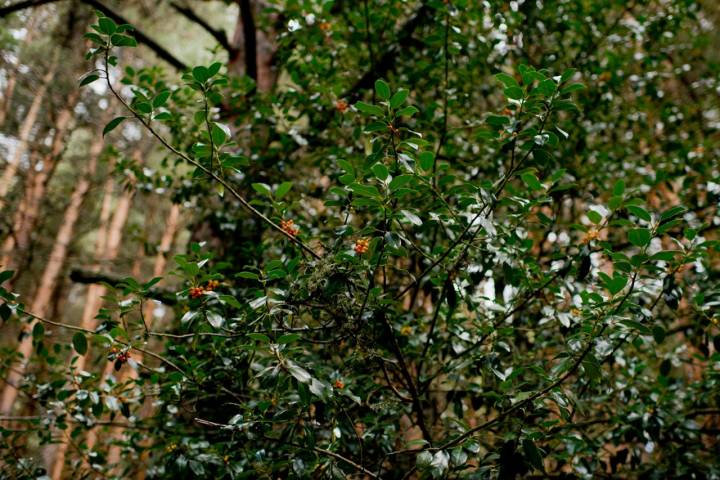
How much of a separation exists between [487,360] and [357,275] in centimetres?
54

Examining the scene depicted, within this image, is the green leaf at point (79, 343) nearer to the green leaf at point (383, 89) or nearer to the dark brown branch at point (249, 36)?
the green leaf at point (383, 89)

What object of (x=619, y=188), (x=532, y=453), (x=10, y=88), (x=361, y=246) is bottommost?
(x=532, y=453)

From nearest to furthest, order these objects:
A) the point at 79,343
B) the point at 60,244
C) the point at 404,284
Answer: the point at 79,343, the point at 404,284, the point at 60,244

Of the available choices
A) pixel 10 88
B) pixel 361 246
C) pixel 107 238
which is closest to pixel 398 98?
pixel 361 246

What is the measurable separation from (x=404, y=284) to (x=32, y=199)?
201 inches

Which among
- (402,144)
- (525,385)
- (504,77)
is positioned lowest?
(525,385)

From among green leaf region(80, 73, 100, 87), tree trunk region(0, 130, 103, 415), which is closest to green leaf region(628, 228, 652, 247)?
green leaf region(80, 73, 100, 87)

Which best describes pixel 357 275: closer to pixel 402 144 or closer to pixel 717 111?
pixel 402 144

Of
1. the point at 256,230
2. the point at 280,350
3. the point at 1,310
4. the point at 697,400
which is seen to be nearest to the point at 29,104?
the point at 256,230

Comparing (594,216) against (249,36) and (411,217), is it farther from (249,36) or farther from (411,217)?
(249,36)

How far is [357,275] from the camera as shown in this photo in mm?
1230

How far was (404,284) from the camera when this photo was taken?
8.02 ft

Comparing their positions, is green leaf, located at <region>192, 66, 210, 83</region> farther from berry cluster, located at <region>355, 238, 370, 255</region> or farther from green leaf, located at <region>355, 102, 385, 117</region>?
berry cluster, located at <region>355, 238, 370, 255</region>

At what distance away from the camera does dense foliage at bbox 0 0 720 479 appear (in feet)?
3.96
